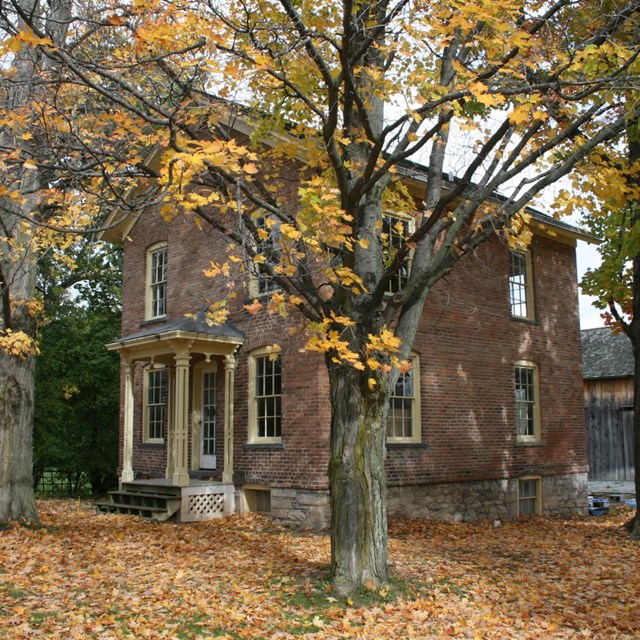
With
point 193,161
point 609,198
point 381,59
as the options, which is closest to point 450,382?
point 609,198

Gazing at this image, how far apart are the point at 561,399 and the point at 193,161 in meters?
15.0

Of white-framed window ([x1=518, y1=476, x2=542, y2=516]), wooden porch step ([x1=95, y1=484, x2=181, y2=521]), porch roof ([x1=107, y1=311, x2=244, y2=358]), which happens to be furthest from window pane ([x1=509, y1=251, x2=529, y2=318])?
wooden porch step ([x1=95, y1=484, x2=181, y2=521])

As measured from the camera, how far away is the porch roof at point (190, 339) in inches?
561

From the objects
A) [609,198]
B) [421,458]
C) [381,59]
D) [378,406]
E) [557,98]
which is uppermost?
[381,59]

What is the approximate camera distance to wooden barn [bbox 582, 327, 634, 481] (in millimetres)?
23703

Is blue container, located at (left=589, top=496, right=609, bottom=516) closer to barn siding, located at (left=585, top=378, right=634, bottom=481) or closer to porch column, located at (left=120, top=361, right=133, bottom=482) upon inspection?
barn siding, located at (left=585, top=378, right=634, bottom=481)

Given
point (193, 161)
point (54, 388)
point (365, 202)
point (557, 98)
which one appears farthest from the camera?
point (54, 388)

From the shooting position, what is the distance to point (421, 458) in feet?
48.4

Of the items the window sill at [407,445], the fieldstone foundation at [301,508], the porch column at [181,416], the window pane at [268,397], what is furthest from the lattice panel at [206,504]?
the window sill at [407,445]

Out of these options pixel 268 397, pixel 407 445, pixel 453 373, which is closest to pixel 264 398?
pixel 268 397

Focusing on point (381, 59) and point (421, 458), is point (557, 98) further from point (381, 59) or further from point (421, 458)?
point (421, 458)

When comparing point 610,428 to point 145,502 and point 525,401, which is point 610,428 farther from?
point 145,502

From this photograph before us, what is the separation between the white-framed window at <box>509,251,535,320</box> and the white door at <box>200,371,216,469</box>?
7.44 metres

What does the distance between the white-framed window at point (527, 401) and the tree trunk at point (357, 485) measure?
1033 cm
